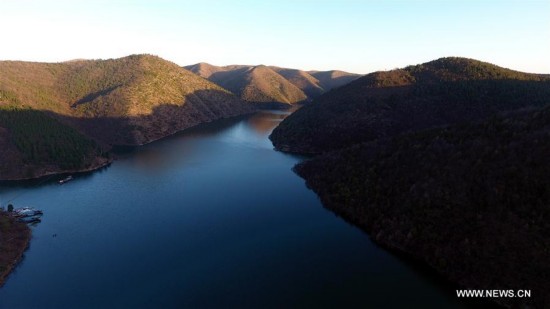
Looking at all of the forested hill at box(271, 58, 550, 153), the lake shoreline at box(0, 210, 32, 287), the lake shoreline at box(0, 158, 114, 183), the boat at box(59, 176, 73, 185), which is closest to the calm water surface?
the lake shoreline at box(0, 210, 32, 287)

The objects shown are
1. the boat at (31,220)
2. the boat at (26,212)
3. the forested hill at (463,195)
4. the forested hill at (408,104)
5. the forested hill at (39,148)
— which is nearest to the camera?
the forested hill at (463,195)

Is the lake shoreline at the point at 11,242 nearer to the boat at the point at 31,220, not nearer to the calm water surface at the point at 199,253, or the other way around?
the boat at the point at 31,220

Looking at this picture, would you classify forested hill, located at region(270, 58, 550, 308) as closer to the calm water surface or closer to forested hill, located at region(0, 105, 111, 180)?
the calm water surface

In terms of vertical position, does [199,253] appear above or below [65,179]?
below

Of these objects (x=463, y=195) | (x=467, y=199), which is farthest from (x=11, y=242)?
(x=467, y=199)

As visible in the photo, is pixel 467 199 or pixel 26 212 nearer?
pixel 467 199

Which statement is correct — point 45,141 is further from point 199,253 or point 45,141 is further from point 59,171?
point 199,253

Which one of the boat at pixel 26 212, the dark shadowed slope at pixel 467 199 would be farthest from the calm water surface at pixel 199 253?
the dark shadowed slope at pixel 467 199

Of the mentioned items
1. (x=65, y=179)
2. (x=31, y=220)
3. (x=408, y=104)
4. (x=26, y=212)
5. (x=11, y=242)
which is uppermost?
(x=408, y=104)
